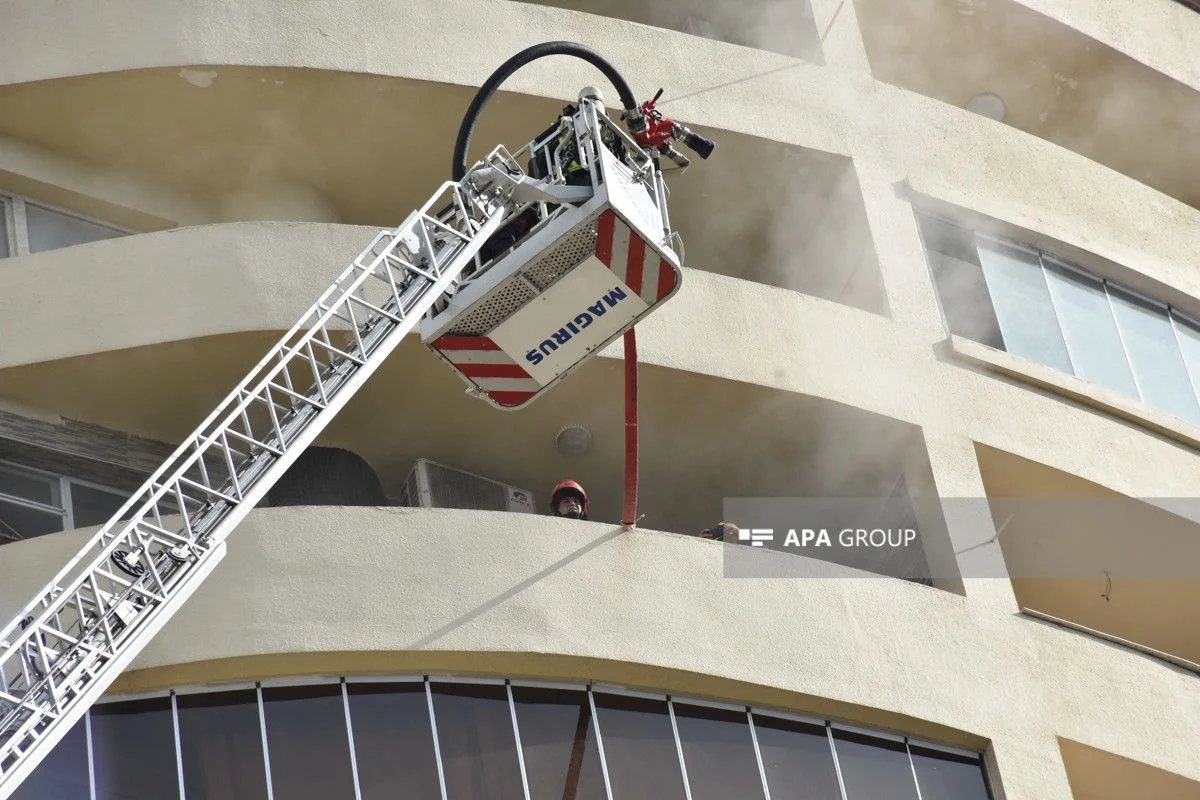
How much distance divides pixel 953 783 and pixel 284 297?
280 inches

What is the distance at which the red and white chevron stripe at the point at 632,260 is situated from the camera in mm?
12031

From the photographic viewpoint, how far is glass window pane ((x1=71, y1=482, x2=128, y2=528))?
15.1m

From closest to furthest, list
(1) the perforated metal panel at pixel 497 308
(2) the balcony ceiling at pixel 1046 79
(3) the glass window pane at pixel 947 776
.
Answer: (1) the perforated metal panel at pixel 497 308, (3) the glass window pane at pixel 947 776, (2) the balcony ceiling at pixel 1046 79

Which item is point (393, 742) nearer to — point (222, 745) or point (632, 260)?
point (222, 745)

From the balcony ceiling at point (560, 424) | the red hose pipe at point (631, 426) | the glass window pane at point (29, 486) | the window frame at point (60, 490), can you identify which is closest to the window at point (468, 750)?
the red hose pipe at point (631, 426)

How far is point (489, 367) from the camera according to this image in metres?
12.5

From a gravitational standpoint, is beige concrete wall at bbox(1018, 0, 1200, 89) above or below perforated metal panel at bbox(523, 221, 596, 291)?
above

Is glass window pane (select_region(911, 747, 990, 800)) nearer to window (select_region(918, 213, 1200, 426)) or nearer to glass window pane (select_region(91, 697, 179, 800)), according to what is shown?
window (select_region(918, 213, 1200, 426))

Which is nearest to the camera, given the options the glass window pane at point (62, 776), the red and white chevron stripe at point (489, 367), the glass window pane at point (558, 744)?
the glass window pane at point (62, 776)

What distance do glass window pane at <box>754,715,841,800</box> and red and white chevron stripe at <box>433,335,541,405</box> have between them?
133 inches

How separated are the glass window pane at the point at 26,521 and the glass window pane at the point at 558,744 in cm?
465

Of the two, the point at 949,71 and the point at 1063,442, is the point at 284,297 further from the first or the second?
the point at 949,71

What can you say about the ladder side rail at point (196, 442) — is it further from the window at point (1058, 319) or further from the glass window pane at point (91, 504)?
the window at point (1058, 319)

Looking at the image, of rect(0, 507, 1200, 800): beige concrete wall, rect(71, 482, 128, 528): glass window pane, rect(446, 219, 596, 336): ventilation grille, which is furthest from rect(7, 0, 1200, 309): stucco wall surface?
rect(0, 507, 1200, 800): beige concrete wall
